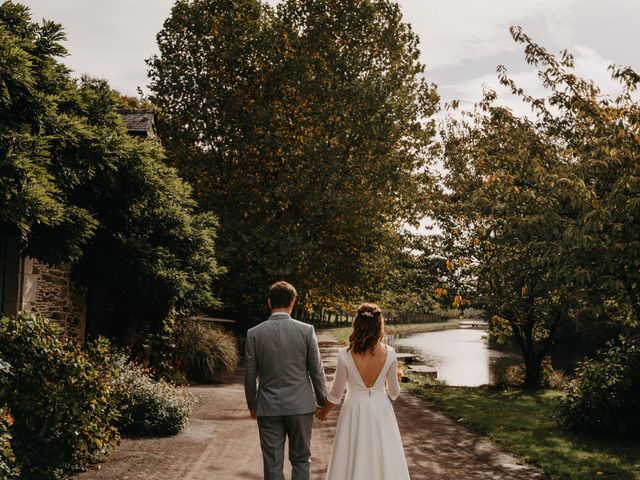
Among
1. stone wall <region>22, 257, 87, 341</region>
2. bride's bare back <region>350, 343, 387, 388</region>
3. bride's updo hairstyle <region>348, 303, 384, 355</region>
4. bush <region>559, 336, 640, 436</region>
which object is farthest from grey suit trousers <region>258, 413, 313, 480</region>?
stone wall <region>22, 257, 87, 341</region>

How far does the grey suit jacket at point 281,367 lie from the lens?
224 inches

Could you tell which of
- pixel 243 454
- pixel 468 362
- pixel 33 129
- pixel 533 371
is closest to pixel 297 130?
pixel 533 371

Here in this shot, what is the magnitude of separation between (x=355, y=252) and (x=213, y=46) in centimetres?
849

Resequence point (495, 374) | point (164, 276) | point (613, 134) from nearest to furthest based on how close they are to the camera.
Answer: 1. point (613, 134)
2. point (164, 276)
3. point (495, 374)

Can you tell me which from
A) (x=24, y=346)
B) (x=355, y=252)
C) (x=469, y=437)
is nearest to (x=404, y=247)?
(x=355, y=252)

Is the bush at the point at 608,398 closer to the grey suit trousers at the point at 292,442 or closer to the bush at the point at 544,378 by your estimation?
the grey suit trousers at the point at 292,442

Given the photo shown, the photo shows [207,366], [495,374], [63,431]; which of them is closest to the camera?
[63,431]

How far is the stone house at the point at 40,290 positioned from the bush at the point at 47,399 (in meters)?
3.24

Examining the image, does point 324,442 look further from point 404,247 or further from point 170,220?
point 404,247

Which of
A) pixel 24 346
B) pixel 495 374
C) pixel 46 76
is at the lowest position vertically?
pixel 495 374

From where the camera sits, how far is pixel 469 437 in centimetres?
1127

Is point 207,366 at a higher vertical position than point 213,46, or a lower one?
lower

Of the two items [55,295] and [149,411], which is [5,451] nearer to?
[149,411]

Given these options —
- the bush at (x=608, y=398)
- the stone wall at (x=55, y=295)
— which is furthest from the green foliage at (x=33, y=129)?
the bush at (x=608, y=398)
